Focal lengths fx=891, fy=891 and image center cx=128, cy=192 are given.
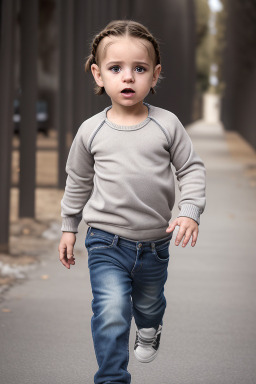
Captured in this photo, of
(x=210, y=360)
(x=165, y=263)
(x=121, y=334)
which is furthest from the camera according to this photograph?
(x=210, y=360)

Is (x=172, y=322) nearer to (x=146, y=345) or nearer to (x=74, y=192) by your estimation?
(x=146, y=345)

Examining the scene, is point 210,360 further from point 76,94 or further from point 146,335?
point 76,94

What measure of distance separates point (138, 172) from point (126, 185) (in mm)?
73

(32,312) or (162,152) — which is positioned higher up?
(162,152)

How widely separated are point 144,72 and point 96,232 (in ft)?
2.27

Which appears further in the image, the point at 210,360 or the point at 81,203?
the point at 210,360

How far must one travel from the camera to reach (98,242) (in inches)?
146

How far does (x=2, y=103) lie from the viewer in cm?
749

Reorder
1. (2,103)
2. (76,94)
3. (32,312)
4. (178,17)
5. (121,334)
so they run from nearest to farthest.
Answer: (121,334) → (32,312) → (2,103) → (76,94) → (178,17)

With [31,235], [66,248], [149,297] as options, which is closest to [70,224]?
[66,248]

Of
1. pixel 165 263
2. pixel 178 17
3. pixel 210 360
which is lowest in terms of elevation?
pixel 178 17

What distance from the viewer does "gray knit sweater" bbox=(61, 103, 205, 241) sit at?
3646 mm

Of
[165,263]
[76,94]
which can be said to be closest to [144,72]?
[165,263]

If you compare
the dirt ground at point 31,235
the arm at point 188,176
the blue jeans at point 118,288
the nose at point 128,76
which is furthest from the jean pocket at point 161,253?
the dirt ground at point 31,235
